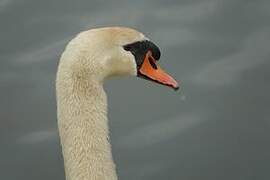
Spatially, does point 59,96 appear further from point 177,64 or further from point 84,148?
point 177,64

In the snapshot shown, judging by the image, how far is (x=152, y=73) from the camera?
784 cm

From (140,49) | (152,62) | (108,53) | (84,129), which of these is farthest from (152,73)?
(84,129)

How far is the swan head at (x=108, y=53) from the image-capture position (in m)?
7.20

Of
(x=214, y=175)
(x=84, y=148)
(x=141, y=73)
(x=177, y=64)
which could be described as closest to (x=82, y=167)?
(x=84, y=148)

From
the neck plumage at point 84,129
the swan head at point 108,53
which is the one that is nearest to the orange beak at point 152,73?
the swan head at point 108,53

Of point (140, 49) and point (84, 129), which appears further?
point (140, 49)

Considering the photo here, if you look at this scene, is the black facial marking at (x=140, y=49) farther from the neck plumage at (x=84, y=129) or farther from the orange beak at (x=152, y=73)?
the neck plumage at (x=84, y=129)

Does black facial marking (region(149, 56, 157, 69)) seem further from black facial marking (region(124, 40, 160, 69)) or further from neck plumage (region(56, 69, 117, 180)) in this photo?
neck plumage (region(56, 69, 117, 180))

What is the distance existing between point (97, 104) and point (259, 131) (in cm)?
453

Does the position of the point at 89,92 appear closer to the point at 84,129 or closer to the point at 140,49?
the point at 84,129

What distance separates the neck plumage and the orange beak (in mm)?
474

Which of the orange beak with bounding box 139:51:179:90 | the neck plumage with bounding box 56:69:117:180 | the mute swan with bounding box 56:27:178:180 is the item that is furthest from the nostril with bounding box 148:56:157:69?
the neck plumage with bounding box 56:69:117:180

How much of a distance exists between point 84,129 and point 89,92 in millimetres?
277

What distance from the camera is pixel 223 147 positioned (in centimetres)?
1148
